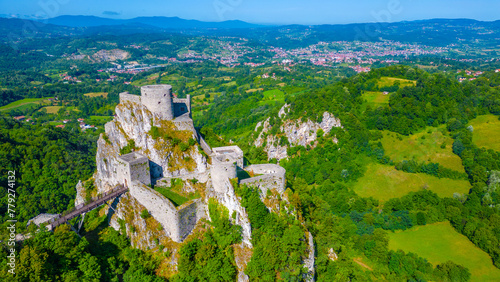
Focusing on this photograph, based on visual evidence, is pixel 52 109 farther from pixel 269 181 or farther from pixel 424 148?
pixel 424 148

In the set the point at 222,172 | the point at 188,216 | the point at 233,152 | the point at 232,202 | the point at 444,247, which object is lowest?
the point at 444,247

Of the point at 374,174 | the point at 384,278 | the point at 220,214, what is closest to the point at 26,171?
the point at 220,214

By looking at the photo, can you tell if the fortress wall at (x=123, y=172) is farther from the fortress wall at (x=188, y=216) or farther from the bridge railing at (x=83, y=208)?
the fortress wall at (x=188, y=216)

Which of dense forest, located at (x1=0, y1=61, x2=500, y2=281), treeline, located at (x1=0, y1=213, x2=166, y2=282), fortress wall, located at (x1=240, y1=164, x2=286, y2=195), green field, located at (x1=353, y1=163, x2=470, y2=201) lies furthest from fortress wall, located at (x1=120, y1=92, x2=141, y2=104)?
green field, located at (x1=353, y1=163, x2=470, y2=201)

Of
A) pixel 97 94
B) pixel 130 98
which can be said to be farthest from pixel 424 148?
pixel 97 94

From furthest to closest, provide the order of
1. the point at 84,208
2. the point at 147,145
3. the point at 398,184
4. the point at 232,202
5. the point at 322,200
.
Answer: the point at 398,184
the point at 322,200
the point at 147,145
the point at 84,208
the point at 232,202

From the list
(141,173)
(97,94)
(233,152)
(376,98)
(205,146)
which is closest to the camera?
(141,173)
